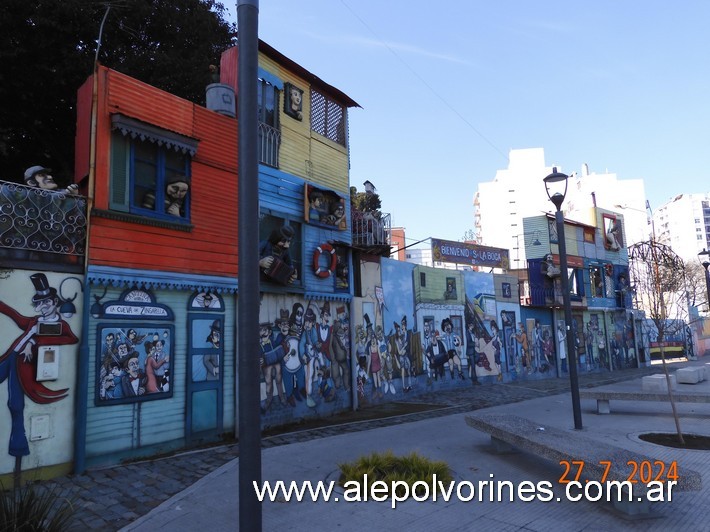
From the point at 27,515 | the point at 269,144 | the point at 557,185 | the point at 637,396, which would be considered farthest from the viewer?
the point at 269,144

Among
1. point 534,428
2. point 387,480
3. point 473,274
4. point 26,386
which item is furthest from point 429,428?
point 473,274

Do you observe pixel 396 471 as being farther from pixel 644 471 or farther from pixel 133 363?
pixel 133 363

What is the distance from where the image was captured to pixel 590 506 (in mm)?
5773

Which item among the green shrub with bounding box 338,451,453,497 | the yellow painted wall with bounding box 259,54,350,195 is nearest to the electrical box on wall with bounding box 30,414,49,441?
the green shrub with bounding box 338,451,453,497

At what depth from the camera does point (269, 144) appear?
39.9 ft

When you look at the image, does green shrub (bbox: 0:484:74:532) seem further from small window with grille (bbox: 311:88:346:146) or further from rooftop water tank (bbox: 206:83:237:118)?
small window with grille (bbox: 311:88:346:146)

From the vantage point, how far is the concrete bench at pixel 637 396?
1071 cm

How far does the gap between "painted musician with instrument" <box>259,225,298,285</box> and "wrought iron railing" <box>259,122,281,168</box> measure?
167cm

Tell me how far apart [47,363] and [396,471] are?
5.48 meters

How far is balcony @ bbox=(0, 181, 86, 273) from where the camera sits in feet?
24.1

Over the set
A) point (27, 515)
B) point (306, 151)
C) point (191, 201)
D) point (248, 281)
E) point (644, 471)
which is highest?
point (306, 151)

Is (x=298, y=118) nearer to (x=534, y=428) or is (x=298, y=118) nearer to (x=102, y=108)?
(x=102, y=108)

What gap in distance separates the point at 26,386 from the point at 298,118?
352 inches

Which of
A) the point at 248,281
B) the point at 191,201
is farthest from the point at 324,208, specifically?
the point at 248,281
